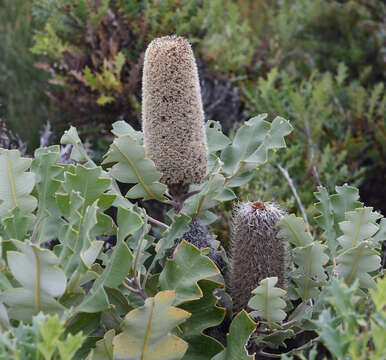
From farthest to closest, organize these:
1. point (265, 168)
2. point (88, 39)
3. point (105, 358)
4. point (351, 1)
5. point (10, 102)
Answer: point (351, 1)
point (10, 102)
point (88, 39)
point (265, 168)
point (105, 358)

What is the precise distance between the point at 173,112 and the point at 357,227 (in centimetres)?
41

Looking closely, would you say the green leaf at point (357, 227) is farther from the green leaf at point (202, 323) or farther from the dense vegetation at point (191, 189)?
the green leaf at point (202, 323)

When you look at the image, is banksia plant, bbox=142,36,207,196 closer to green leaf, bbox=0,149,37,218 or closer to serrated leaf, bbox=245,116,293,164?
serrated leaf, bbox=245,116,293,164

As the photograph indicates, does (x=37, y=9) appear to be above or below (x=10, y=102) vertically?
above

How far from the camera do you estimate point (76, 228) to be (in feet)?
3.24

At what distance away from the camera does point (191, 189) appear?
1199 mm

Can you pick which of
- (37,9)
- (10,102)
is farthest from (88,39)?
(10,102)

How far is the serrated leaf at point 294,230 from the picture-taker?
106 centimetres

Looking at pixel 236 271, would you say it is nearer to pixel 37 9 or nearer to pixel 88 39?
pixel 88 39

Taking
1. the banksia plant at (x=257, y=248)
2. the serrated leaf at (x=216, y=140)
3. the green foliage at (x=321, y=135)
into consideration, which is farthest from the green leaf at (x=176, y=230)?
the green foliage at (x=321, y=135)

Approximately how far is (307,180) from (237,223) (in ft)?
2.98

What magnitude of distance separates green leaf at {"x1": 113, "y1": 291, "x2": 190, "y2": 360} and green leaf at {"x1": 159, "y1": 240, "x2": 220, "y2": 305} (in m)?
0.07

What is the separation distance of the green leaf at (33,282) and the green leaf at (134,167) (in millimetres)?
295

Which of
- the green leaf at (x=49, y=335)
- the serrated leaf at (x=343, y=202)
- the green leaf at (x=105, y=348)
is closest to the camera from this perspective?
the green leaf at (x=49, y=335)
